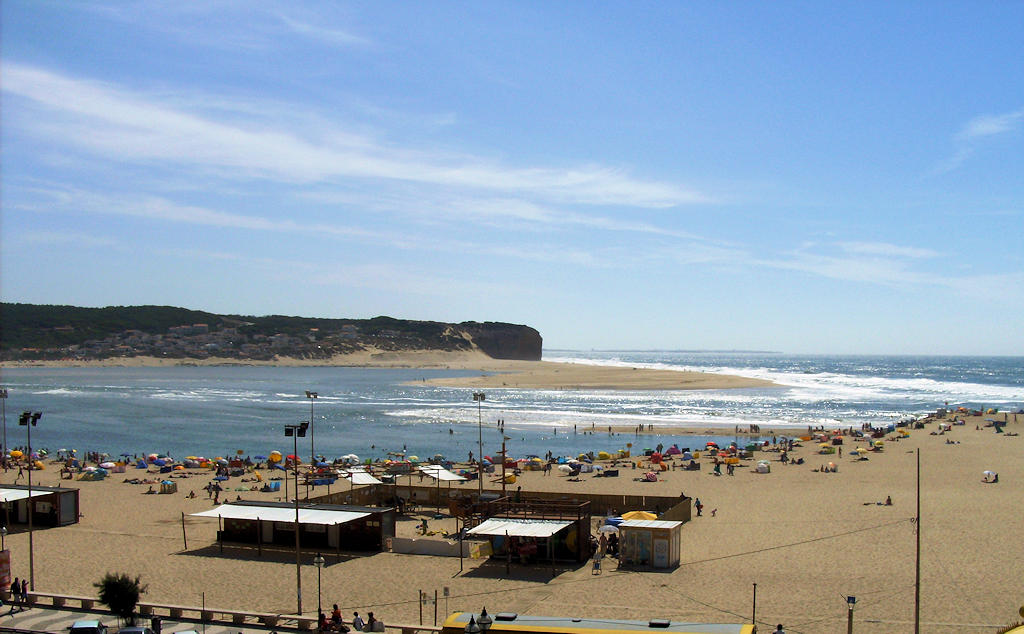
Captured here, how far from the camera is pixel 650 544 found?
77.3 feet

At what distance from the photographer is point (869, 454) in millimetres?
50312

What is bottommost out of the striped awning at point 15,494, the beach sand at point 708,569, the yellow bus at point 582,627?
the beach sand at point 708,569

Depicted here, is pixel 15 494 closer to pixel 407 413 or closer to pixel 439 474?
pixel 439 474

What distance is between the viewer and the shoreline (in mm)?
124938

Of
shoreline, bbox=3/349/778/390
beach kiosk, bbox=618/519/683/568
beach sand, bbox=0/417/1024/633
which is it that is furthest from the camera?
shoreline, bbox=3/349/778/390

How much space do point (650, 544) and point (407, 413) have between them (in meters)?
59.3

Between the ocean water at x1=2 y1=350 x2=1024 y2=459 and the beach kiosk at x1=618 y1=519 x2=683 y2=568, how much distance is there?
30.2 meters

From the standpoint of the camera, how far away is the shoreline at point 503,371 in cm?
12494

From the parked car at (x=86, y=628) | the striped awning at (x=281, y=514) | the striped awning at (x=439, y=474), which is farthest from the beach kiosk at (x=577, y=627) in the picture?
the striped awning at (x=439, y=474)

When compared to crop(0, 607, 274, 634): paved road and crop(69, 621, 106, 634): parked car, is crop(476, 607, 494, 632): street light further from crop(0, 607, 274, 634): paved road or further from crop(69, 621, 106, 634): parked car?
crop(69, 621, 106, 634): parked car

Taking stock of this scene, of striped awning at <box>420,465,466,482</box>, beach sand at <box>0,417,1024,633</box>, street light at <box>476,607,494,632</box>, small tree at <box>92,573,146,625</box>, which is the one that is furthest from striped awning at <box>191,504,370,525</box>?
street light at <box>476,607,494,632</box>

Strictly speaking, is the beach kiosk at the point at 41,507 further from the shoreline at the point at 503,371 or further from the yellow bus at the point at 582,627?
the shoreline at the point at 503,371

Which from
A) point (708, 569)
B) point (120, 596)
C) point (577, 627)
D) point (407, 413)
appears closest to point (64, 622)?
point (120, 596)

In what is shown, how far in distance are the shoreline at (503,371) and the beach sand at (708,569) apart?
87395 mm
